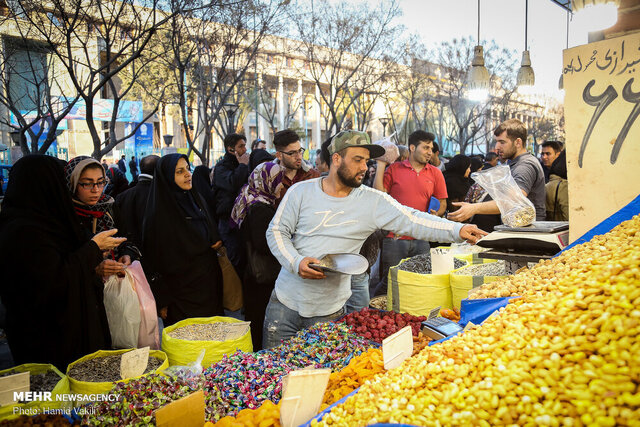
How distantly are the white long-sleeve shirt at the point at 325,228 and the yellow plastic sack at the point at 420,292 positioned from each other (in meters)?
0.54

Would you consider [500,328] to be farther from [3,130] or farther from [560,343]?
[3,130]

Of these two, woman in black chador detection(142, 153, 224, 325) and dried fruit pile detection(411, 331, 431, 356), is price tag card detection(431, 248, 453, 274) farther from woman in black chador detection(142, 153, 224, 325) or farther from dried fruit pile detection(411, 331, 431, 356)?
woman in black chador detection(142, 153, 224, 325)

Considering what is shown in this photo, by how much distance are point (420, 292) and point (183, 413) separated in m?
2.00

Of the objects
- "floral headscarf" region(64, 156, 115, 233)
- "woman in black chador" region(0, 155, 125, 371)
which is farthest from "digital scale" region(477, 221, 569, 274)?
"floral headscarf" region(64, 156, 115, 233)

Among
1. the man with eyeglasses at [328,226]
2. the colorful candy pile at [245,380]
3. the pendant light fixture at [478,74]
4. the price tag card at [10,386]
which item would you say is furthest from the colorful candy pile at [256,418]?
the pendant light fixture at [478,74]

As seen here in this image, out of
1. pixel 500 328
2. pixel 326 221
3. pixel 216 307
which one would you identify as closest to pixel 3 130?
pixel 216 307

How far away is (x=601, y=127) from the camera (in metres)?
2.09

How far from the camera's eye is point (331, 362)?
7.35 feet

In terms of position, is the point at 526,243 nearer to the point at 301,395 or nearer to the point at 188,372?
the point at 301,395

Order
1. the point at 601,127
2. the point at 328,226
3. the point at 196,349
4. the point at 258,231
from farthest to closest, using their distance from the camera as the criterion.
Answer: the point at 258,231 → the point at 328,226 → the point at 196,349 → the point at 601,127

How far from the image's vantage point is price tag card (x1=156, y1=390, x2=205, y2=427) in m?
1.53

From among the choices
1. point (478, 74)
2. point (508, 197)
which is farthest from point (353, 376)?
point (478, 74)

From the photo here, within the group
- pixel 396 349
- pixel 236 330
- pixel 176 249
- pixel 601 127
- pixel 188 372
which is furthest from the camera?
pixel 176 249

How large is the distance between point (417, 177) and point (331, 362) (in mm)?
3428
